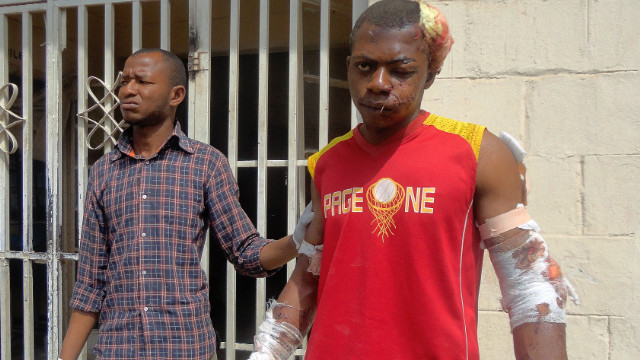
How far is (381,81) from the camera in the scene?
1500 millimetres

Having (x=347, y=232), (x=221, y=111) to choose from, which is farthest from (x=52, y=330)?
(x=347, y=232)

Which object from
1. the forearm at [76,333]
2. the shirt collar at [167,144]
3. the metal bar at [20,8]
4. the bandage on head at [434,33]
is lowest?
the forearm at [76,333]

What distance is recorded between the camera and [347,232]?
1580mm

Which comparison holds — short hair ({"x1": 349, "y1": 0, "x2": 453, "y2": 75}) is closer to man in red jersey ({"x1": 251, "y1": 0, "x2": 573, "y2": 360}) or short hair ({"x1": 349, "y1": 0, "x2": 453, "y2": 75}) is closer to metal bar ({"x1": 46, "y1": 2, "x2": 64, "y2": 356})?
man in red jersey ({"x1": 251, "y1": 0, "x2": 573, "y2": 360})

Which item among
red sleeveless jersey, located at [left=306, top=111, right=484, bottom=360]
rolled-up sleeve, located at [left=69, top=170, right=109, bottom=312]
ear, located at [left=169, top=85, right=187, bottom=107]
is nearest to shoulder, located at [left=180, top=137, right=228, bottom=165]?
ear, located at [left=169, top=85, right=187, bottom=107]

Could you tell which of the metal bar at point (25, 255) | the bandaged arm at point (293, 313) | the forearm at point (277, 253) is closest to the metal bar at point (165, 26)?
the metal bar at point (25, 255)

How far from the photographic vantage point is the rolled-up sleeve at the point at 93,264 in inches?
94.0

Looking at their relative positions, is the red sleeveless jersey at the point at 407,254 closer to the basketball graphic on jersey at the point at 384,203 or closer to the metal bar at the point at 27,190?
the basketball graphic on jersey at the point at 384,203

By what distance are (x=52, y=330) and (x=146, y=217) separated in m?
1.47

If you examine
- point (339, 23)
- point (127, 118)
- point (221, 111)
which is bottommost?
point (127, 118)

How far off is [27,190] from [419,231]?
2647 mm

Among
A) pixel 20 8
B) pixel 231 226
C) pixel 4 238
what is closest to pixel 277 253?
pixel 231 226

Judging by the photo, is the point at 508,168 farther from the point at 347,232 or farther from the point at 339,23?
the point at 339,23

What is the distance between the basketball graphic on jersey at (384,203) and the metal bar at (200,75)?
5.92 ft
